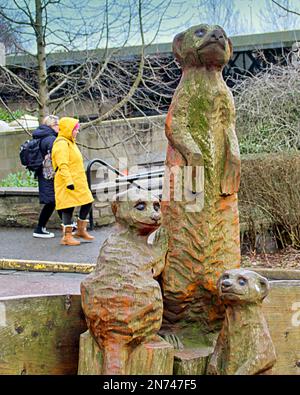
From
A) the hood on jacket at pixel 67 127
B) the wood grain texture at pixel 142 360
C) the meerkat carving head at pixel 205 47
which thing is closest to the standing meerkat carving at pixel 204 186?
the meerkat carving head at pixel 205 47

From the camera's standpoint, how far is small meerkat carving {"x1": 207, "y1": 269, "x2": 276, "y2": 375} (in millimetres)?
2975

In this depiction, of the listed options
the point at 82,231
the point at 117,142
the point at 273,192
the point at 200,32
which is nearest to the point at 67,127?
the point at 82,231

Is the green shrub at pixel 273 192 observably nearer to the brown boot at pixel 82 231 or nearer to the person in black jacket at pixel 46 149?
the brown boot at pixel 82 231

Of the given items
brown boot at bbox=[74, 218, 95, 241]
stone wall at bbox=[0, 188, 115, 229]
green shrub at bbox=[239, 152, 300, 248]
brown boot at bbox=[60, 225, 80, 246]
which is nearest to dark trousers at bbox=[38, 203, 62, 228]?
brown boot at bbox=[60, 225, 80, 246]

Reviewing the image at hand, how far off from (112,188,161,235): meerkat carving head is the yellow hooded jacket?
5.67 metres

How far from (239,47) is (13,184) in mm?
9840

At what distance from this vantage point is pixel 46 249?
9312 mm

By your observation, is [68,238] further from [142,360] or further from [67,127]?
[142,360]

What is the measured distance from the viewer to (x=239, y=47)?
64.2 ft

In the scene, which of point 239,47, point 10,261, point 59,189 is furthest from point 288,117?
point 239,47

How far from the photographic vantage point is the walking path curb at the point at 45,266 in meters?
7.92

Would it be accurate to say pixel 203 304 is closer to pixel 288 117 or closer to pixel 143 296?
pixel 143 296

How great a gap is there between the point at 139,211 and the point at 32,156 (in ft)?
22.0
